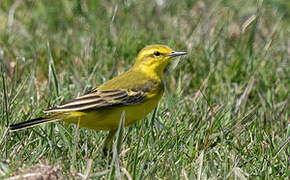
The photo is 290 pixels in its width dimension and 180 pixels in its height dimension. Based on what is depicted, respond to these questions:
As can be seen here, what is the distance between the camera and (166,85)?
6750 mm

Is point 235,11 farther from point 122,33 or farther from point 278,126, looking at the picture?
point 278,126

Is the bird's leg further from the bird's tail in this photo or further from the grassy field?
the bird's tail

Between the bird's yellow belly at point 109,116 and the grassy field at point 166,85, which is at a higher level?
the bird's yellow belly at point 109,116

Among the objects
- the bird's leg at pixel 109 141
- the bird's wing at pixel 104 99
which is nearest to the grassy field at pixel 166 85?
the bird's leg at pixel 109 141

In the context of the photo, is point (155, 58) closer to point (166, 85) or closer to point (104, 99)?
point (166, 85)

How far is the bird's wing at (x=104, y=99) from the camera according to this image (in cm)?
480

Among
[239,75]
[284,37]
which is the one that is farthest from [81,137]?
[284,37]

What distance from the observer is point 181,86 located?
22.1 feet

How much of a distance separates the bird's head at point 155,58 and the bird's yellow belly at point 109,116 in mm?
661

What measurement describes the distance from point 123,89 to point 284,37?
11.2 feet

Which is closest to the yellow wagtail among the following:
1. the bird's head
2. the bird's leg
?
the bird's leg

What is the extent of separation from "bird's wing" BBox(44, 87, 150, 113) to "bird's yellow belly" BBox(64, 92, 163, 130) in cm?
5

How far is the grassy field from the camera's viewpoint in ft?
14.4

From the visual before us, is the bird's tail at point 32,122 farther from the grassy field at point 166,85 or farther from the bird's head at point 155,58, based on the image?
the bird's head at point 155,58
